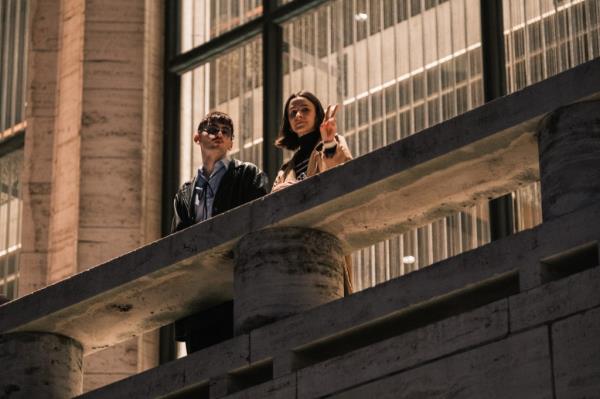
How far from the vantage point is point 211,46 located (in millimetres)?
21375

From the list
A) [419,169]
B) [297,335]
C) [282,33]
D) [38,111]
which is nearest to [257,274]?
[297,335]

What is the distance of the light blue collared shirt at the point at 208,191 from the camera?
13617 millimetres

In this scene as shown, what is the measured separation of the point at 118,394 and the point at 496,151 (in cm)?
306

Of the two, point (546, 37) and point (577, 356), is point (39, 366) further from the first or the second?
point (546, 37)

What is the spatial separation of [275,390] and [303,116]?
120 inches

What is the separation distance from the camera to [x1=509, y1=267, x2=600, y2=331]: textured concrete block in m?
9.38

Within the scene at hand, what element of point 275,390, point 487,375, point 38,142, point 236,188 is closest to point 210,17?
point 38,142

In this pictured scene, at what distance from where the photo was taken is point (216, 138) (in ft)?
44.9

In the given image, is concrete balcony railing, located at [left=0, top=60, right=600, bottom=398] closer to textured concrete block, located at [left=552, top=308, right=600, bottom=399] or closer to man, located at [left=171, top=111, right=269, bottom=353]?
textured concrete block, located at [left=552, top=308, right=600, bottom=399]

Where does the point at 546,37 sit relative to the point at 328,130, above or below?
above

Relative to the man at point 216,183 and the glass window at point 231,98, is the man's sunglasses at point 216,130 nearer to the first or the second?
the man at point 216,183

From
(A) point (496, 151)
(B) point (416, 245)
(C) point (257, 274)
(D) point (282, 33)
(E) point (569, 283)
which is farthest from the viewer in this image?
(D) point (282, 33)

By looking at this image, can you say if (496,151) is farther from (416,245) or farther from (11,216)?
(11,216)

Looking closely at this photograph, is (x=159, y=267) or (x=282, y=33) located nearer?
(x=159, y=267)
